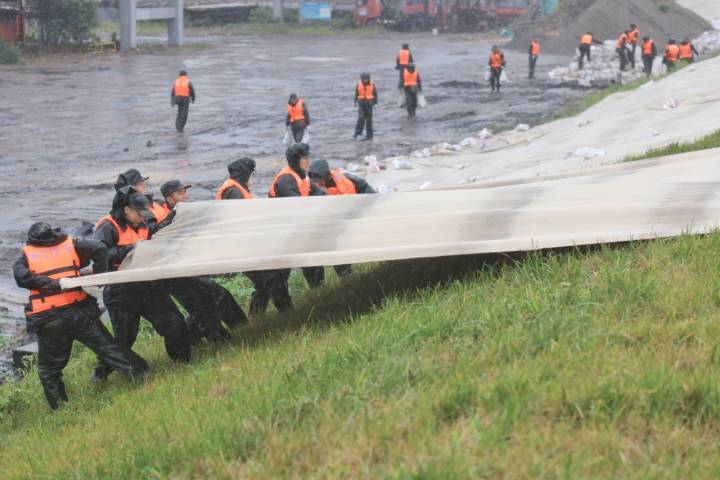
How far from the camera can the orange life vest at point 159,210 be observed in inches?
375

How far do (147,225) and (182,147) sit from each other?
1565 centimetres

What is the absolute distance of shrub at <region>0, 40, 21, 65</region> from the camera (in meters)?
41.4

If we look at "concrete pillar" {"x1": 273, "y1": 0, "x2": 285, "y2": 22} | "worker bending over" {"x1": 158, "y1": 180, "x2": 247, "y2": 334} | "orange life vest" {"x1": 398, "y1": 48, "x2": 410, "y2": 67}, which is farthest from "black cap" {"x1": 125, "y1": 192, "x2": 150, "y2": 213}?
"concrete pillar" {"x1": 273, "y1": 0, "x2": 285, "y2": 22}

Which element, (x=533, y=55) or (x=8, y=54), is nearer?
(x=533, y=55)

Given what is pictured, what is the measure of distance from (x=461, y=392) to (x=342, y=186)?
6.01 m

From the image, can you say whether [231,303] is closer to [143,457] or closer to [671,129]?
[143,457]

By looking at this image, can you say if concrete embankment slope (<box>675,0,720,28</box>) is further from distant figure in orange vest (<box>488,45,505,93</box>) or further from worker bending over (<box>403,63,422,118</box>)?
worker bending over (<box>403,63,422,118</box>)

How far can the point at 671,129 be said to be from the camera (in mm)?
16609

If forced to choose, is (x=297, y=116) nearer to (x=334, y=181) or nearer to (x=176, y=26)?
(x=334, y=181)

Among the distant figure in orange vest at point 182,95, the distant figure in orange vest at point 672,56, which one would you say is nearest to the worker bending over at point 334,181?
the distant figure in orange vest at point 182,95

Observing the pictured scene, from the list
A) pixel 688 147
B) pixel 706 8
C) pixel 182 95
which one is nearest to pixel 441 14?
pixel 706 8

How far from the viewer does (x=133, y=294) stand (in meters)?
8.30

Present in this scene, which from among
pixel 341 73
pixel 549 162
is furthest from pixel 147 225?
pixel 341 73

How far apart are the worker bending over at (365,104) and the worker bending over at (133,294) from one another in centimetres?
1609
